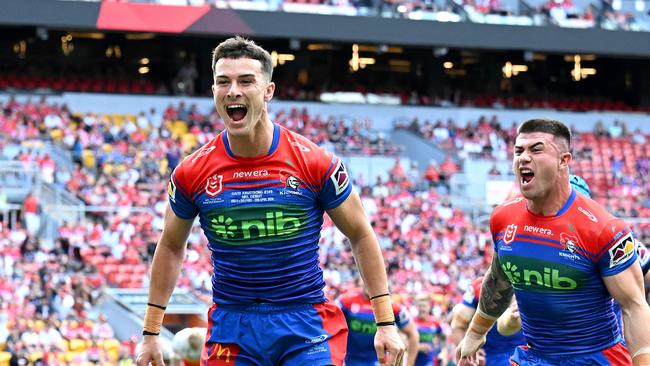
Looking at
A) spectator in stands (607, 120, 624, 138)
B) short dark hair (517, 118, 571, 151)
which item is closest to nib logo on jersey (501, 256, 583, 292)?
short dark hair (517, 118, 571, 151)

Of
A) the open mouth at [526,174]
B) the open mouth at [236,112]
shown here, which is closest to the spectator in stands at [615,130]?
the open mouth at [526,174]

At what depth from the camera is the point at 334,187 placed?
721cm

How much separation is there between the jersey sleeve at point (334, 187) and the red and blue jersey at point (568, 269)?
4.62 feet

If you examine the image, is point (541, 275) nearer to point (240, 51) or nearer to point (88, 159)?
point (240, 51)

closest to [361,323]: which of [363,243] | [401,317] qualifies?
[401,317]

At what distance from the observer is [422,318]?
1355cm

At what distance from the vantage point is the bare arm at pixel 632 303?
7.64 meters

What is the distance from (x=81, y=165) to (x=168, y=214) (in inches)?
842

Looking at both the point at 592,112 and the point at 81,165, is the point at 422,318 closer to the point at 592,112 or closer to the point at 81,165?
the point at 81,165

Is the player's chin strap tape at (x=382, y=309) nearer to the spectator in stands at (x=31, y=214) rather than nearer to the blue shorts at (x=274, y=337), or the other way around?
the blue shorts at (x=274, y=337)

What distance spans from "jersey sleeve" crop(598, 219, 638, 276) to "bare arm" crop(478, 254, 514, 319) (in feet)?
2.83

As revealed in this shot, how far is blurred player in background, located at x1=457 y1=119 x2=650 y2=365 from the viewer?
25.6ft

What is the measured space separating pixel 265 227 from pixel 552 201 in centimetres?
191

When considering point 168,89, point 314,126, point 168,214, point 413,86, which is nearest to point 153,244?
point 314,126
